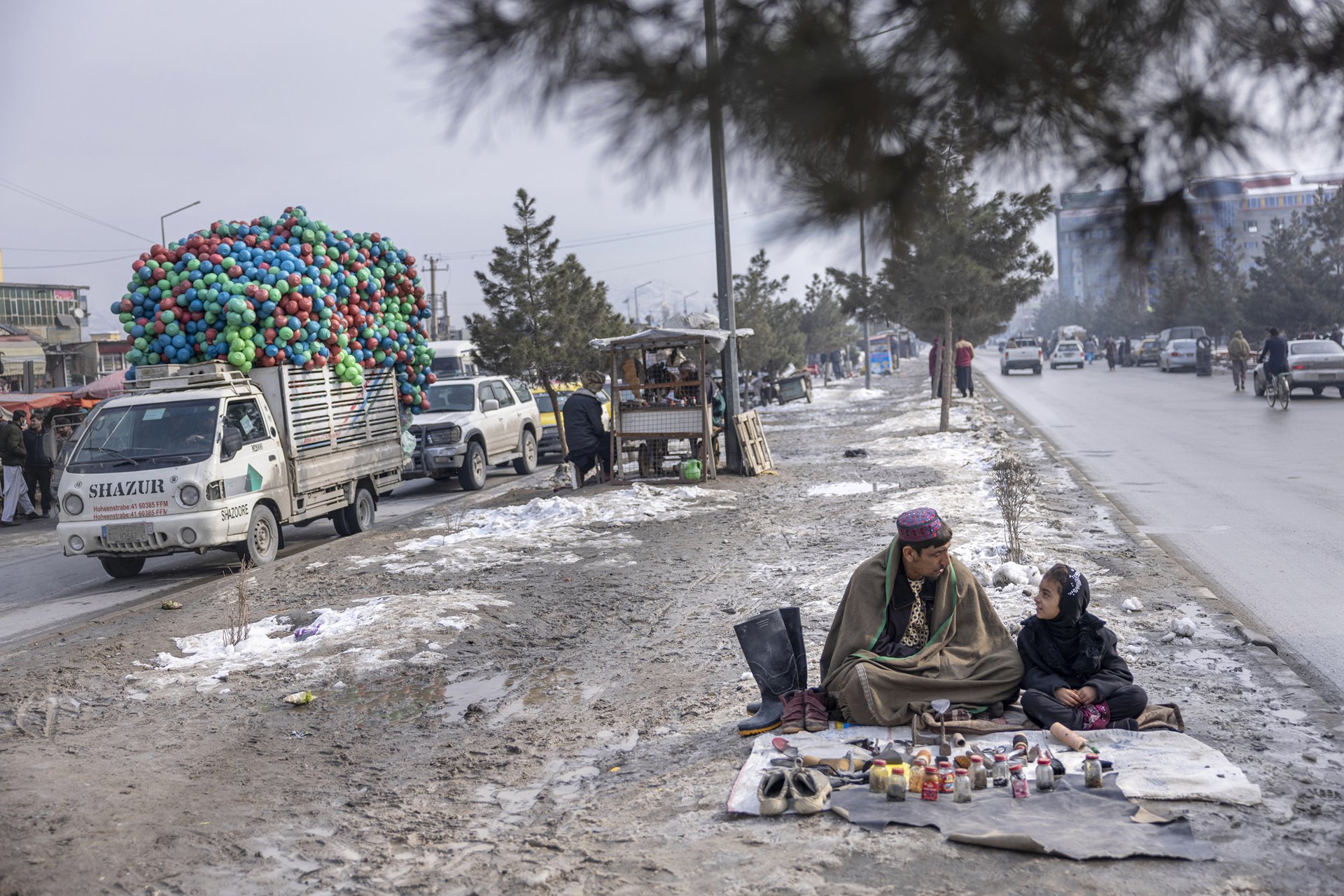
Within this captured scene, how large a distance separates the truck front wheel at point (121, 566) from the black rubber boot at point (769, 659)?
27.6ft

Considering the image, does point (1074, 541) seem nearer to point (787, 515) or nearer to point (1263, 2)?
point (787, 515)

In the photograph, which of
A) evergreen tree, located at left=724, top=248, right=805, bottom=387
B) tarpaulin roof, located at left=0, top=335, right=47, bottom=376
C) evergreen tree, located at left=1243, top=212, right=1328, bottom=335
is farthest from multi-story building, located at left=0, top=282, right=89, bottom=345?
evergreen tree, located at left=1243, top=212, right=1328, bottom=335

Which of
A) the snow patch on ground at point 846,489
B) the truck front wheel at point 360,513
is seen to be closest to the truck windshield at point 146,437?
the truck front wheel at point 360,513

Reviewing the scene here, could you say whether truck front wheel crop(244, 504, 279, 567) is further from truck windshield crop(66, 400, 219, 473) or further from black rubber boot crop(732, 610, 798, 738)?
black rubber boot crop(732, 610, 798, 738)

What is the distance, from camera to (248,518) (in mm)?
11344

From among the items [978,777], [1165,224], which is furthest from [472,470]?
[1165,224]

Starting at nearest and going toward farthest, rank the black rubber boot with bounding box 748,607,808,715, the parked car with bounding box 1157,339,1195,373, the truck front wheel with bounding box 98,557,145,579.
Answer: the black rubber boot with bounding box 748,607,808,715, the truck front wheel with bounding box 98,557,145,579, the parked car with bounding box 1157,339,1195,373

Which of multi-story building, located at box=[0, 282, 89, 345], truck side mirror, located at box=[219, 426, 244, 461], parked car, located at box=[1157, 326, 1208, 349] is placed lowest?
truck side mirror, located at box=[219, 426, 244, 461]

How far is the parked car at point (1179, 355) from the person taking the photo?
4791 centimetres

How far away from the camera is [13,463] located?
719 inches

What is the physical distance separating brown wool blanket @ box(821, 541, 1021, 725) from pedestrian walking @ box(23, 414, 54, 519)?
1676 cm

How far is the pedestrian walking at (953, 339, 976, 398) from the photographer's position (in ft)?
116

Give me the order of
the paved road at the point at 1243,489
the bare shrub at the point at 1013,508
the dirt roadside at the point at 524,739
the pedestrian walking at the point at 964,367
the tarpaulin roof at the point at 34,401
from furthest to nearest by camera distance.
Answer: the pedestrian walking at the point at 964,367
the tarpaulin roof at the point at 34,401
the bare shrub at the point at 1013,508
the paved road at the point at 1243,489
the dirt roadside at the point at 524,739

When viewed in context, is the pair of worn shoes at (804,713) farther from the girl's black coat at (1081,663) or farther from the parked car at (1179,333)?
the parked car at (1179,333)
